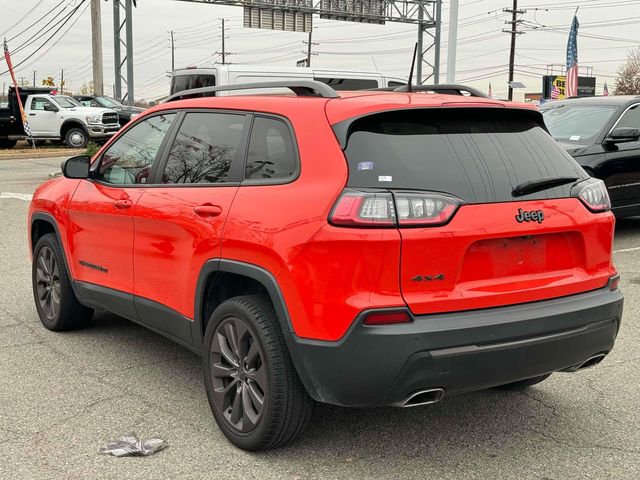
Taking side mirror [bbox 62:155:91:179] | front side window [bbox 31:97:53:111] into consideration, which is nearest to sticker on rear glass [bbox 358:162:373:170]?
side mirror [bbox 62:155:91:179]

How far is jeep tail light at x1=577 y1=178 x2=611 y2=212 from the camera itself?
360 cm

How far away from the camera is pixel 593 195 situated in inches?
144

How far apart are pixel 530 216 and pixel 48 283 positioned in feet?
12.6

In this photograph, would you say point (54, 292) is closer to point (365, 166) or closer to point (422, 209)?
point (365, 166)

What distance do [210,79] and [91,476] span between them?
40.4ft

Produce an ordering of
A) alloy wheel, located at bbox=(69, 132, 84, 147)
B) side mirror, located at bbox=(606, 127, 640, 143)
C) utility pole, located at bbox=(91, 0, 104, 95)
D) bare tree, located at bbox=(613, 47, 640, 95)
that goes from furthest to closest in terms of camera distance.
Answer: bare tree, located at bbox=(613, 47, 640, 95)
utility pole, located at bbox=(91, 0, 104, 95)
alloy wheel, located at bbox=(69, 132, 84, 147)
side mirror, located at bbox=(606, 127, 640, 143)

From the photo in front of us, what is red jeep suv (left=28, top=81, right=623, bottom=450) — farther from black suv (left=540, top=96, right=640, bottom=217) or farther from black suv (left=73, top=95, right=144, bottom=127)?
black suv (left=73, top=95, right=144, bottom=127)

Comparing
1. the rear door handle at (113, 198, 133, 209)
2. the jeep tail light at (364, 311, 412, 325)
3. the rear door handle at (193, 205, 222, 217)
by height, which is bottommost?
the jeep tail light at (364, 311, 412, 325)

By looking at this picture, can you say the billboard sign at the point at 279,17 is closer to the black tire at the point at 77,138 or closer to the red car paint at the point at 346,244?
the black tire at the point at 77,138

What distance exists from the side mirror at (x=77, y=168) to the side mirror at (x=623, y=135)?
6413 millimetres

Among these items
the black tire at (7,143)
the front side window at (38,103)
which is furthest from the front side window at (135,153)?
the black tire at (7,143)

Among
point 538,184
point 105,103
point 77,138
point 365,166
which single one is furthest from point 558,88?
point 365,166

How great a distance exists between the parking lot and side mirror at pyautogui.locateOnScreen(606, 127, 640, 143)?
4.30 metres

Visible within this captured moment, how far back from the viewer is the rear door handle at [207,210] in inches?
147
